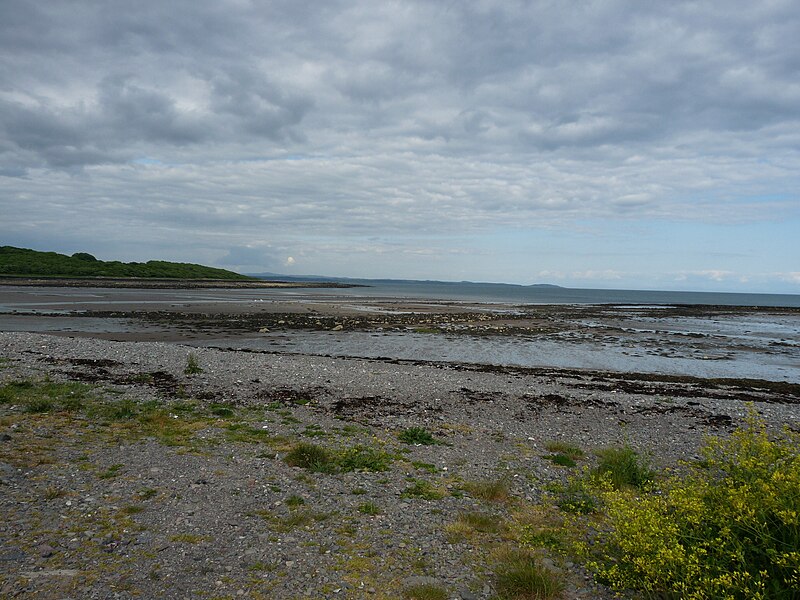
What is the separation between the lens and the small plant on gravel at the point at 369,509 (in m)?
8.17

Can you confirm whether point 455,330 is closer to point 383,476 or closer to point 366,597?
point 383,476

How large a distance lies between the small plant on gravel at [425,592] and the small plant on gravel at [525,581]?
0.66 metres

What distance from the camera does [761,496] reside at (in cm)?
550

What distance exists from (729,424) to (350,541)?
14.2 metres

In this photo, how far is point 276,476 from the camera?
31.1ft

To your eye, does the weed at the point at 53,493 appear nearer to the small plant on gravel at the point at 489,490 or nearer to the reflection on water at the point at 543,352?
the small plant on gravel at the point at 489,490

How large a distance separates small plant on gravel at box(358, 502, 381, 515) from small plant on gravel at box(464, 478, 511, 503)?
1943 mm

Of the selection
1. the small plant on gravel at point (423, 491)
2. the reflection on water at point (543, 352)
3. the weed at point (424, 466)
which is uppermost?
the small plant on gravel at point (423, 491)

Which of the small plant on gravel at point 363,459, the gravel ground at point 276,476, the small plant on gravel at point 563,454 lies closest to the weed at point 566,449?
the small plant on gravel at point 563,454

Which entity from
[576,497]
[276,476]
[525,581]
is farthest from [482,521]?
[276,476]

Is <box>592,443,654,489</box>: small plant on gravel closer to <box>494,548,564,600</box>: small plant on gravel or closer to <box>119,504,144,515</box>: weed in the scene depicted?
<box>494,548,564,600</box>: small plant on gravel

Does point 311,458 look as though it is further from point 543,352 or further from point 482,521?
point 543,352

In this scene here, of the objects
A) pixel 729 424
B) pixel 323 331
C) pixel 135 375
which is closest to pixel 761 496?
pixel 729 424

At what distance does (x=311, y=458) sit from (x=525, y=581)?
537 cm
